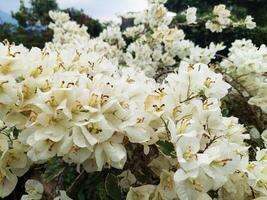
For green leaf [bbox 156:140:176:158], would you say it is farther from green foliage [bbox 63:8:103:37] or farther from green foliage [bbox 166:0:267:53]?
green foliage [bbox 63:8:103:37]

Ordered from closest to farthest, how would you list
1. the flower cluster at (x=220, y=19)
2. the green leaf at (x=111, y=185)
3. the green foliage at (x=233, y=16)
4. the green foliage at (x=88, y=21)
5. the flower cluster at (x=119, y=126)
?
the flower cluster at (x=119, y=126) → the green leaf at (x=111, y=185) → the flower cluster at (x=220, y=19) → the green foliage at (x=233, y=16) → the green foliage at (x=88, y=21)

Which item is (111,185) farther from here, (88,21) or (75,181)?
(88,21)

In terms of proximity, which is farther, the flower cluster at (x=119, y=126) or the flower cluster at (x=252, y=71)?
the flower cluster at (x=252, y=71)

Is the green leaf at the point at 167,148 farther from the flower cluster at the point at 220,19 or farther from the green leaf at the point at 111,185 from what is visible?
the flower cluster at the point at 220,19

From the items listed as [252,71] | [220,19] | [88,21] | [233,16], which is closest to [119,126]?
[252,71]

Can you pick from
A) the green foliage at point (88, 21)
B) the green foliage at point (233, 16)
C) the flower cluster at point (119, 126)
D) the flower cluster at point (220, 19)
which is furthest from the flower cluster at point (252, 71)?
the green foliage at point (88, 21)

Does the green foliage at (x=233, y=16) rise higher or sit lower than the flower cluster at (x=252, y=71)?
lower

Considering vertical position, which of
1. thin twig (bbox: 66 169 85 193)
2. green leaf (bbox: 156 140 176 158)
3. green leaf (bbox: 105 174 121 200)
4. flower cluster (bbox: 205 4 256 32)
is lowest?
flower cluster (bbox: 205 4 256 32)

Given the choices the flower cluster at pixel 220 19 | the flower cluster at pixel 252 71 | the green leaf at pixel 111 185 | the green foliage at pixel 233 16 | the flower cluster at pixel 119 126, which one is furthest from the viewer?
the green foliage at pixel 233 16

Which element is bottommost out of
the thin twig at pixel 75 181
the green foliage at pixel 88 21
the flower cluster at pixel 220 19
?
the green foliage at pixel 88 21

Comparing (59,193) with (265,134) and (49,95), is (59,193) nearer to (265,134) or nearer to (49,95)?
(49,95)

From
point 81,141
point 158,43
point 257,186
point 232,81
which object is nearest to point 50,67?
point 81,141

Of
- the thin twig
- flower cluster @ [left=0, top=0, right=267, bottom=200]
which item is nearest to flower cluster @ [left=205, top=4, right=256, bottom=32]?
flower cluster @ [left=0, top=0, right=267, bottom=200]

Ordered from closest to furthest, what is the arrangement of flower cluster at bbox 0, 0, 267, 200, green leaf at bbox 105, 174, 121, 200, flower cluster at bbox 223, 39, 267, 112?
flower cluster at bbox 0, 0, 267, 200
green leaf at bbox 105, 174, 121, 200
flower cluster at bbox 223, 39, 267, 112
